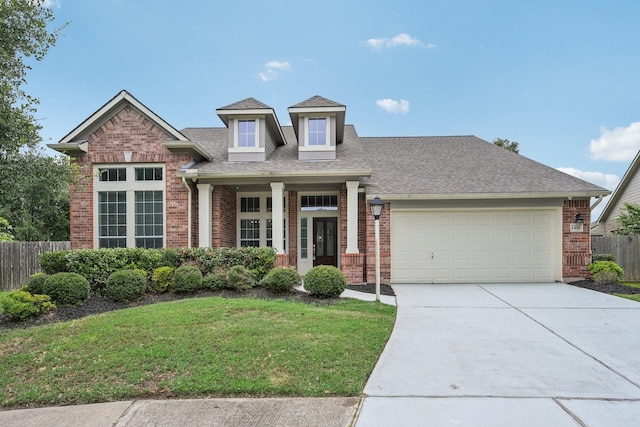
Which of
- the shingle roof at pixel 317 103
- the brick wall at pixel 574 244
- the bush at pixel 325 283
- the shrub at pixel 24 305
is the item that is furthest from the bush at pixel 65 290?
the brick wall at pixel 574 244

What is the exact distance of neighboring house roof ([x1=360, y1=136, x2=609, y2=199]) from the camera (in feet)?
36.2

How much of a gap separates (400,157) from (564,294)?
279 inches

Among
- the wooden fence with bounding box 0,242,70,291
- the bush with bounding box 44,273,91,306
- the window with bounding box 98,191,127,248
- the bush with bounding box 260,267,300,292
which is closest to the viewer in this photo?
the bush with bounding box 44,273,91,306

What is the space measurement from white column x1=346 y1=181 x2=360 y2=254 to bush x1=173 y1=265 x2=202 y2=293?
4.42 m

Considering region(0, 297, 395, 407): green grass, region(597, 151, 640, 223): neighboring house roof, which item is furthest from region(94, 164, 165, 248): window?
region(597, 151, 640, 223): neighboring house roof

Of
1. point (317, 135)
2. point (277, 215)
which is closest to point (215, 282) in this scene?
point (277, 215)

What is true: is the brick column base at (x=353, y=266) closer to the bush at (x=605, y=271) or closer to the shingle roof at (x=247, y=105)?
the shingle roof at (x=247, y=105)

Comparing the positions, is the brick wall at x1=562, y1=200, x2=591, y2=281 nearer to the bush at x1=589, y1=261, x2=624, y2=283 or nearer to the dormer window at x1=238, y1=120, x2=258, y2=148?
the bush at x1=589, y1=261, x2=624, y2=283

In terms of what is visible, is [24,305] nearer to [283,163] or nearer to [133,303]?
[133,303]

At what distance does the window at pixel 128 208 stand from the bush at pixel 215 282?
275 cm

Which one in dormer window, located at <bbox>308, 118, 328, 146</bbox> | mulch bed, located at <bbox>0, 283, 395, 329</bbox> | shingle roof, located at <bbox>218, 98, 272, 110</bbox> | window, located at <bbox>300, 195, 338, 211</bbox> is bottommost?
mulch bed, located at <bbox>0, 283, 395, 329</bbox>

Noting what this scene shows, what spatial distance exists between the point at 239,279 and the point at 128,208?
4.62m

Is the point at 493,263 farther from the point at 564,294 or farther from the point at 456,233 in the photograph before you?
the point at 564,294

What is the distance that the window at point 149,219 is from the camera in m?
10.9
